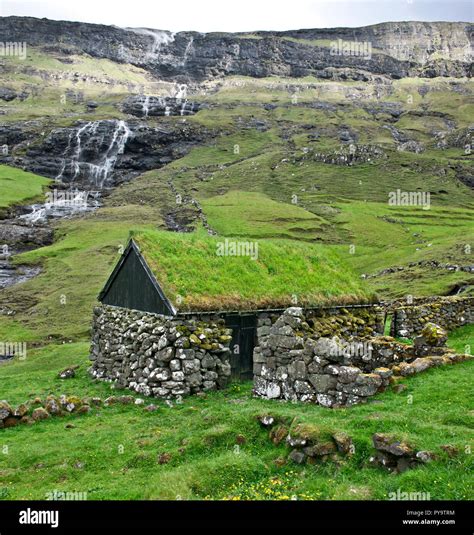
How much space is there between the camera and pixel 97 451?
15.2 m

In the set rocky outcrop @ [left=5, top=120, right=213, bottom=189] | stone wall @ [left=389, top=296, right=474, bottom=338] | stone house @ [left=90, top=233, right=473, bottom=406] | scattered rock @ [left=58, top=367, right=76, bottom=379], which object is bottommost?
scattered rock @ [left=58, top=367, right=76, bottom=379]

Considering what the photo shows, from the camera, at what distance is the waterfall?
559ft

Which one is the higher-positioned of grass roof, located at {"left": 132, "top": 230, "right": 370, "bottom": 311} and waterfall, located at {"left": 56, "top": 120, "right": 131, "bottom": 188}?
waterfall, located at {"left": 56, "top": 120, "right": 131, "bottom": 188}

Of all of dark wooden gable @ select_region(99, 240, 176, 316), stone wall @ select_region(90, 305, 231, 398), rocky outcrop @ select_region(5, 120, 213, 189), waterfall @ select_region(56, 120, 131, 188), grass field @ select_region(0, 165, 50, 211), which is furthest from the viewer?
rocky outcrop @ select_region(5, 120, 213, 189)

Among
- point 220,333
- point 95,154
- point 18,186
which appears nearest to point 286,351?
point 220,333

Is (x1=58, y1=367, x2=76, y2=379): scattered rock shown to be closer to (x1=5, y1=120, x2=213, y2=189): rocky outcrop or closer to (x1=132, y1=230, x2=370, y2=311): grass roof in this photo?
(x1=132, y1=230, x2=370, y2=311): grass roof

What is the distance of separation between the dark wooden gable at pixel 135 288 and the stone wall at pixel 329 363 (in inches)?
212

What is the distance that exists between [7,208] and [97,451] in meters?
116

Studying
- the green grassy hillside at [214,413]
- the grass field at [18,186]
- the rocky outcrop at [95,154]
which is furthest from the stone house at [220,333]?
the rocky outcrop at [95,154]

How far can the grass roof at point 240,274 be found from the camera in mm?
23578

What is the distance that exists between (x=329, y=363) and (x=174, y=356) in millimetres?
7501

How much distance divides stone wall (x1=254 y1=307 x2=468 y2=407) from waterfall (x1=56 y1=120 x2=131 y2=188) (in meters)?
155

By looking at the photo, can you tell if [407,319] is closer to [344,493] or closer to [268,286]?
[268,286]

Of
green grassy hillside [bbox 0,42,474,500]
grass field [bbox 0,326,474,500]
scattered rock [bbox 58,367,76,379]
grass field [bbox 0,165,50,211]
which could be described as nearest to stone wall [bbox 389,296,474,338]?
green grassy hillside [bbox 0,42,474,500]
